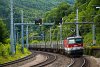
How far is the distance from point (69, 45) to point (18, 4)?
153m

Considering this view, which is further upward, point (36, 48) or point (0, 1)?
point (0, 1)

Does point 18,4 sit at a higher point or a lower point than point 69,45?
higher

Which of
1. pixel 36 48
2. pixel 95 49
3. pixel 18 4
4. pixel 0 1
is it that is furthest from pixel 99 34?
pixel 18 4

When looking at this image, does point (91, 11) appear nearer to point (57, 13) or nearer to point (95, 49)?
point (95, 49)

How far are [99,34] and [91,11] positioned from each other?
561cm

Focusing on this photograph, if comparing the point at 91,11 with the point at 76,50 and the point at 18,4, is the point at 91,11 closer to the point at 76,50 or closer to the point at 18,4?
the point at 76,50

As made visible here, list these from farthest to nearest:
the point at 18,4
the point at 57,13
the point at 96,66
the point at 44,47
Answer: the point at 18,4, the point at 57,13, the point at 44,47, the point at 96,66

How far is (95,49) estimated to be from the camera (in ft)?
157

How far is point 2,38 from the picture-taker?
2650 inches

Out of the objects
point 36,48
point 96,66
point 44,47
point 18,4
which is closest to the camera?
point 96,66

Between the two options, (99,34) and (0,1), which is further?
(0,1)

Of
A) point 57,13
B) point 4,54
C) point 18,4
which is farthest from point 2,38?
point 18,4

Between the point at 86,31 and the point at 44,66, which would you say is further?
the point at 86,31

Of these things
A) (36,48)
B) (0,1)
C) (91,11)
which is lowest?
(36,48)
